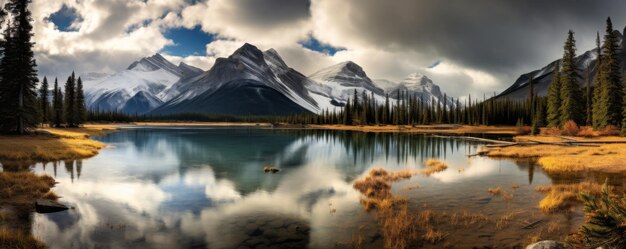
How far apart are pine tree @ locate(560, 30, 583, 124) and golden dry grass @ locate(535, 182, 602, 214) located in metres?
65.3

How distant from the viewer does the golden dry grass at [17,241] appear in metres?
12.8

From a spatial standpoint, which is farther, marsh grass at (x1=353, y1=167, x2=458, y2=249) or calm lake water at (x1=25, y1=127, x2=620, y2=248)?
calm lake water at (x1=25, y1=127, x2=620, y2=248)

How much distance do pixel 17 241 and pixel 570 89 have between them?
308 feet

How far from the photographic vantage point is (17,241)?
13188 mm

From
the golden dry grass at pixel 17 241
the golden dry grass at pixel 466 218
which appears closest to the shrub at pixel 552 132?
the golden dry grass at pixel 466 218

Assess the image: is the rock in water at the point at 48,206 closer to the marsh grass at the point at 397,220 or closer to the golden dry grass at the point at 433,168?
the marsh grass at the point at 397,220

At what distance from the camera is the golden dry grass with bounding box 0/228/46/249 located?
42.1 ft

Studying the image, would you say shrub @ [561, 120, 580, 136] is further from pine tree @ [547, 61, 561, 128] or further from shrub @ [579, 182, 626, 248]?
shrub @ [579, 182, 626, 248]

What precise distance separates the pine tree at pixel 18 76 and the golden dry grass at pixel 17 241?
53.5m

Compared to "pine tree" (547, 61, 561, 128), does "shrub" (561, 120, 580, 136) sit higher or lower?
lower

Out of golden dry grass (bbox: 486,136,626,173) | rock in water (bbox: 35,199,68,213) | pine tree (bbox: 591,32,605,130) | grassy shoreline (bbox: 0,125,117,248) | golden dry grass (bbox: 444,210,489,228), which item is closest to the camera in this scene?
grassy shoreline (bbox: 0,125,117,248)

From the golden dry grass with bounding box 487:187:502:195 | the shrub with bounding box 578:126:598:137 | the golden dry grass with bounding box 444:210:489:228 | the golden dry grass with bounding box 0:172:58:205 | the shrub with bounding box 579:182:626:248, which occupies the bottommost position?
the golden dry grass with bounding box 444:210:489:228

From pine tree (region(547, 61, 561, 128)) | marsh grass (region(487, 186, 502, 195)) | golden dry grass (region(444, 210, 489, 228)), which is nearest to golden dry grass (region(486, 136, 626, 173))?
marsh grass (region(487, 186, 502, 195))

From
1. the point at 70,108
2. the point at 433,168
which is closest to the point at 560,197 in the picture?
the point at 433,168
